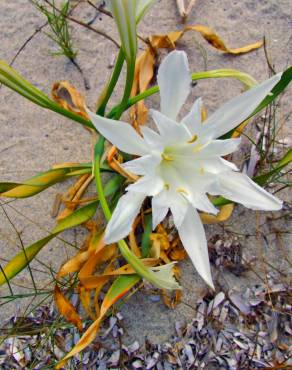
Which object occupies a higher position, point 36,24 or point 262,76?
point 36,24

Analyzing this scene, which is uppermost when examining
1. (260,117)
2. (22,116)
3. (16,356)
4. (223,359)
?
(22,116)

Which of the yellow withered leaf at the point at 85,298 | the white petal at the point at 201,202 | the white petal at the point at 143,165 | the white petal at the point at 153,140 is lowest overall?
the yellow withered leaf at the point at 85,298

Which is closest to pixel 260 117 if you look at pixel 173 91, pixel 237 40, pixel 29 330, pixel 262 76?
pixel 262 76

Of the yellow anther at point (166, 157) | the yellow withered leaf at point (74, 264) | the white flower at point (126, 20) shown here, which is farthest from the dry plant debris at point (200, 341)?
the white flower at point (126, 20)

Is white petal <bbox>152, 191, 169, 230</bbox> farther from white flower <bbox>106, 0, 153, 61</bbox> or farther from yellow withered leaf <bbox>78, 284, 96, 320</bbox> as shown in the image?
yellow withered leaf <bbox>78, 284, 96, 320</bbox>

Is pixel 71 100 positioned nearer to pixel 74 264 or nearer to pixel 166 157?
pixel 74 264

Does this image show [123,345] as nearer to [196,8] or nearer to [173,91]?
[173,91]

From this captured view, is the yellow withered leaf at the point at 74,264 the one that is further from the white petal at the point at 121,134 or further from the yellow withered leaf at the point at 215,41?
the yellow withered leaf at the point at 215,41
